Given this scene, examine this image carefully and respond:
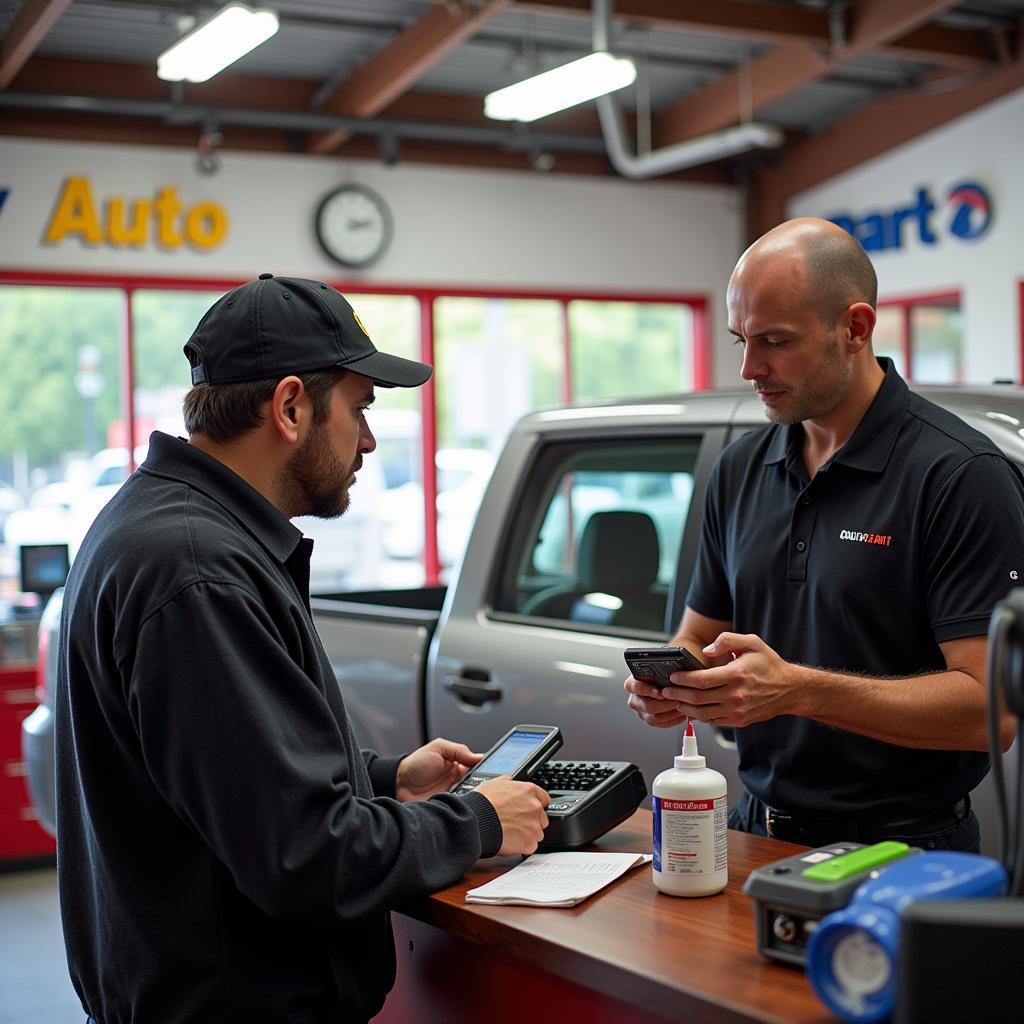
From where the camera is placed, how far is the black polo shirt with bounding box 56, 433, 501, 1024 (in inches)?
61.9

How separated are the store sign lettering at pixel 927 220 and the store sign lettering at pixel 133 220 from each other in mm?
3795

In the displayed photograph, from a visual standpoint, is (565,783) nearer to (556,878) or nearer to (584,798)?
(584,798)

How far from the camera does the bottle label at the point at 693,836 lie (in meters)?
1.79

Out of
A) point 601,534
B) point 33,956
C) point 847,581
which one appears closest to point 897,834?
point 847,581

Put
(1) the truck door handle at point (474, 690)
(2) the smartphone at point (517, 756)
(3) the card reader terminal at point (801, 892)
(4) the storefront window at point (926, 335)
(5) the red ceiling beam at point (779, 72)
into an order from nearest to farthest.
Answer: (3) the card reader terminal at point (801, 892), (2) the smartphone at point (517, 756), (1) the truck door handle at point (474, 690), (5) the red ceiling beam at point (779, 72), (4) the storefront window at point (926, 335)

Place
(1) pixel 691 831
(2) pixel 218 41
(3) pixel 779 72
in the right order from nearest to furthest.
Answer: (1) pixel 691 831
(2) pixel 218 41
(3) pixel 779 72

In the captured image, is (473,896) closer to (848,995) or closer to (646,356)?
(848,995)

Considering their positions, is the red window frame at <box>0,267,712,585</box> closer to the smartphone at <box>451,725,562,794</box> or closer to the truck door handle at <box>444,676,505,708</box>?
the truck door handle at <box>444,676,505,708</box>

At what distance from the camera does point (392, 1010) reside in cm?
213

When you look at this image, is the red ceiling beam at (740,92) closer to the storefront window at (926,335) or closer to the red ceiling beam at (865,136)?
the red ceiling beam at (865,136)

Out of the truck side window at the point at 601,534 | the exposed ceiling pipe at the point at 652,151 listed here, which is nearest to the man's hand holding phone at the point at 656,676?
the truck side window at the point at 601,534

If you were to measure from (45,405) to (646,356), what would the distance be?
3.95 m

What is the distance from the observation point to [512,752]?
214 centimetres

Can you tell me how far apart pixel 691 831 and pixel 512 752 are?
43 cm
